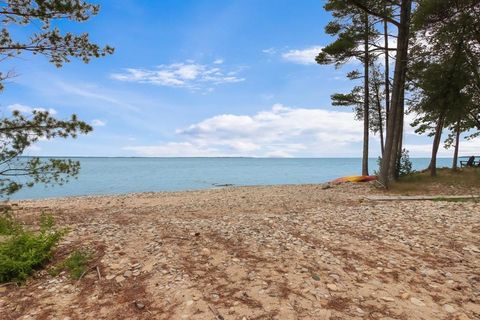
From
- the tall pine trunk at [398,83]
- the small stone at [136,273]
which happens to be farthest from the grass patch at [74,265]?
the tall pine trunk at [398,83]

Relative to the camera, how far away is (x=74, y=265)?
542 cm

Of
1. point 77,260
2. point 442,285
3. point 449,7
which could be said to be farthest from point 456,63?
point 77,260

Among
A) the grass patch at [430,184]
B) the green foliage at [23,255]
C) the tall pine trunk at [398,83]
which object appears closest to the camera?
the green foliage at [23,255]

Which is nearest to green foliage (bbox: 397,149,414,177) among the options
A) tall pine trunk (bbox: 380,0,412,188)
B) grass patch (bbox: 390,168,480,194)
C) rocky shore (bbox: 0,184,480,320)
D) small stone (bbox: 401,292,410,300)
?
grass patch (bbox: 390,168,480,194)

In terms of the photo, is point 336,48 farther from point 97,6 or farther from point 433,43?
point 97,6

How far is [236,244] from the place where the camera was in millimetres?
6594

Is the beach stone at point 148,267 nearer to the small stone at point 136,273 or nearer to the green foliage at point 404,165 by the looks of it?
the small stone at point 136,273

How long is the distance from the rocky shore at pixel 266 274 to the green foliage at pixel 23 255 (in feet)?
0.86

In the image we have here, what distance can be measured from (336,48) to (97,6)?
1577cm

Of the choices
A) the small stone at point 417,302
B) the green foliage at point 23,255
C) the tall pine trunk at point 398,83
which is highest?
the tall pine trunk at point 398,83

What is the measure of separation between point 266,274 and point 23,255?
417 centimetres

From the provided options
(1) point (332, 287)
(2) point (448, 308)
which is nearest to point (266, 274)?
(1) point (332, 287)

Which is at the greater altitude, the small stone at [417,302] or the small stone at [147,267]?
the small stone at [147,267]

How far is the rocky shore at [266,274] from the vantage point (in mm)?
4035
